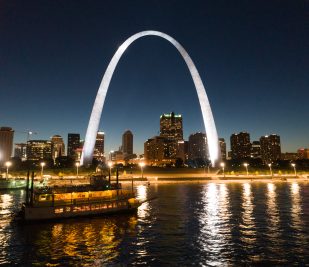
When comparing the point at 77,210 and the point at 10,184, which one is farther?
the point at 10,184

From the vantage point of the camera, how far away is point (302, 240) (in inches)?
1007

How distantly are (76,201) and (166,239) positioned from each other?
15843 millimetres

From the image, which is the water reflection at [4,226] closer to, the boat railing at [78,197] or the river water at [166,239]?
the river water at [166,239]

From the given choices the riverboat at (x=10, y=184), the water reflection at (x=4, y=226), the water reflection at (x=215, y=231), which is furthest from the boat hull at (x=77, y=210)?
the riverboat at (x=10, y=184)

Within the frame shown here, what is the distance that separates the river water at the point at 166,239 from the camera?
20922mm

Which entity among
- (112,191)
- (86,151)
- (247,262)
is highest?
(86,151)

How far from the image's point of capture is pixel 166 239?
2633 centimetres

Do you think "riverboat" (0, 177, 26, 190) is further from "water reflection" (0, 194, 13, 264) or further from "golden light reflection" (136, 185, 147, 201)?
"water reflection" (0, 194, 13, 264)

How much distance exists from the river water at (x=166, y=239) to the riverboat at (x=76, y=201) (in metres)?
1.21

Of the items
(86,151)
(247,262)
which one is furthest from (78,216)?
(86,151)

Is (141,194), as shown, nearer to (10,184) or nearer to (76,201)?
(76,201)

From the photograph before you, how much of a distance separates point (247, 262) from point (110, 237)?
12.6m

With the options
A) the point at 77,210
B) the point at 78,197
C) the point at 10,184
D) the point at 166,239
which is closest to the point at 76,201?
the point at 78,197

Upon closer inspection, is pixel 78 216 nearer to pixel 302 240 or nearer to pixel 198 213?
pixel 198 213
